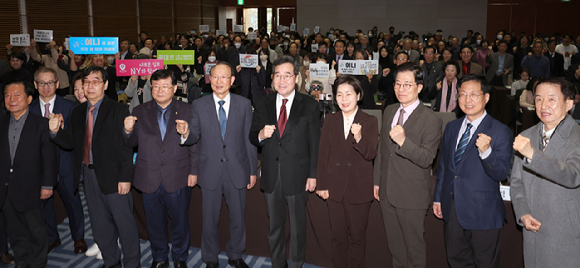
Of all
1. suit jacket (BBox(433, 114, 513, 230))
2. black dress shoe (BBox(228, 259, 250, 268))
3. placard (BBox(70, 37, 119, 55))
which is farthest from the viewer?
placard (BBox(70, 37, 119, 55))

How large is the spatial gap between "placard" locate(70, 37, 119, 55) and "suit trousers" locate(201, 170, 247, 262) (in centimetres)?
415

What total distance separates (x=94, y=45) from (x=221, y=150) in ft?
14.3

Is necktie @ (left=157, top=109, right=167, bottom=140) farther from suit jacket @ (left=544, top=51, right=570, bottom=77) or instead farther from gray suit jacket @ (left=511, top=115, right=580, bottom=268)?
suit jacket @ (left=544, top=51, right=570, bottom=77)

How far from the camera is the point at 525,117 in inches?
255

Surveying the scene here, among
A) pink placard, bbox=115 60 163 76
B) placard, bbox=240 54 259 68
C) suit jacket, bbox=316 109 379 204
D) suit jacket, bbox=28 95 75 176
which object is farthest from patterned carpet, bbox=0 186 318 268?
placard, bbox=240 54 259 68

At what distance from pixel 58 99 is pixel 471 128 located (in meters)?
3.54

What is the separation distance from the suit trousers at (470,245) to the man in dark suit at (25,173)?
126 inches

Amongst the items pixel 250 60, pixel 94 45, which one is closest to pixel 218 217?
pixel 94 45

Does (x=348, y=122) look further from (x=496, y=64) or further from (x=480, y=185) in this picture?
(x=496, y=64)

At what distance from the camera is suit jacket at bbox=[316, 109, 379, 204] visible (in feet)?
9.90

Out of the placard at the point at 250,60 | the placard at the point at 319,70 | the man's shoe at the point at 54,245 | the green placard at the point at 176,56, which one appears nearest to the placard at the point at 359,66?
the placard at the point at 319,70

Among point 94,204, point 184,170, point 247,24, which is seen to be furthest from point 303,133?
A: point 247,24

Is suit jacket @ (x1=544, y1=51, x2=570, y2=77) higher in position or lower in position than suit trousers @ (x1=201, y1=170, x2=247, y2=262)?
higher

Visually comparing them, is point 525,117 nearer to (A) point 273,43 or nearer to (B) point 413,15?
(A) point 273,43
